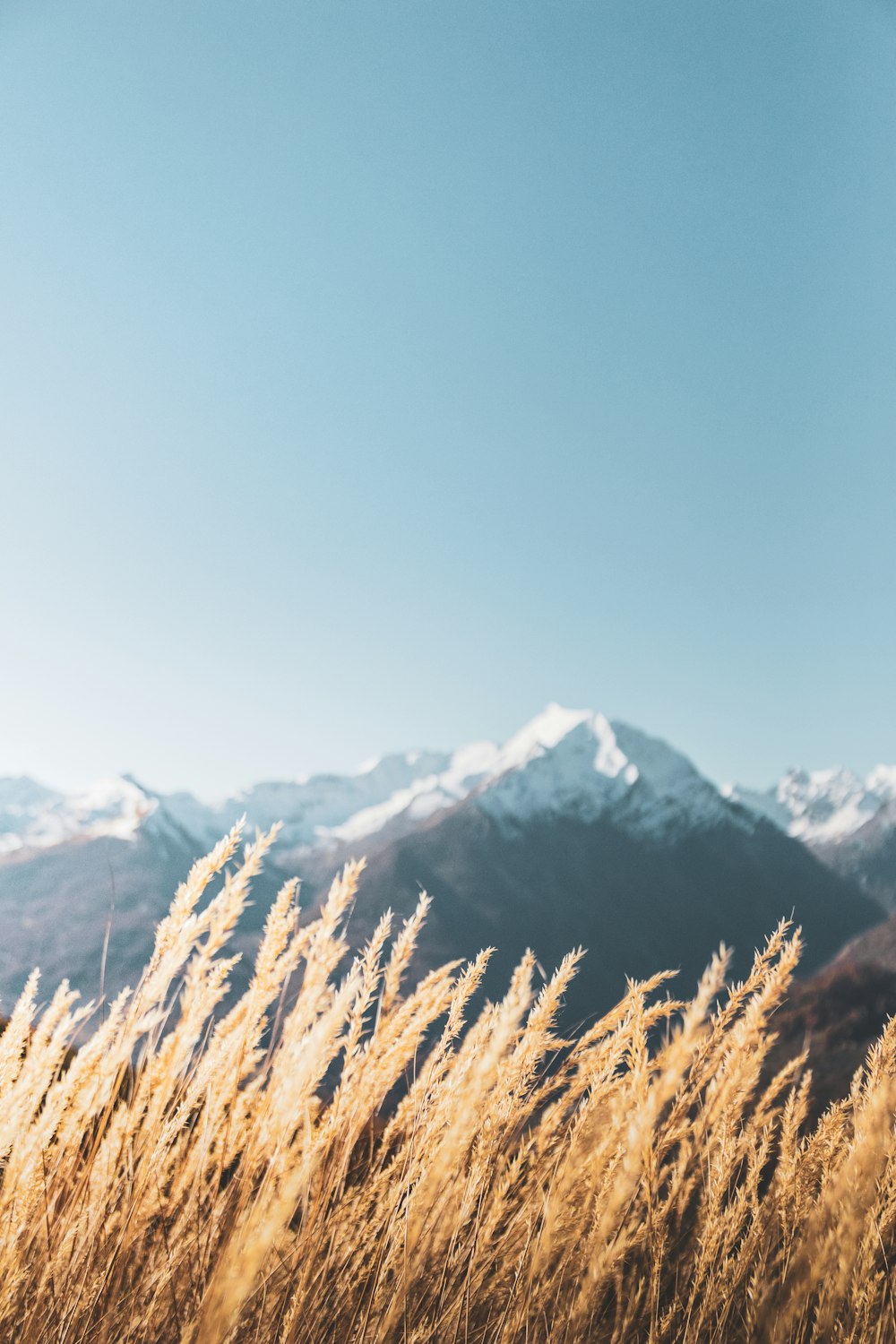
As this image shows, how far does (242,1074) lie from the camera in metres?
1.67

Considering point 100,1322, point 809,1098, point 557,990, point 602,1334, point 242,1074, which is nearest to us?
point 100,1322

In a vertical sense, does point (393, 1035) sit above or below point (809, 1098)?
above

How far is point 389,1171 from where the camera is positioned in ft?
4.72

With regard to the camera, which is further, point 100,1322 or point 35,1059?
point 35,1059

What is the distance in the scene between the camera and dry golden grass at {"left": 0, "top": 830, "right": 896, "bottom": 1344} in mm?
1154

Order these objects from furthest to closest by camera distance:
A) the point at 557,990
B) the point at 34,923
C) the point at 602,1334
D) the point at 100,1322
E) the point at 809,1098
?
the point at 34,923, the point at 809,1098, the point at 602,1334, the point at 557,990, the point at 100,1322

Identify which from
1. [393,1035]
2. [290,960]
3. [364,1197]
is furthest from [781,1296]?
[290,960]

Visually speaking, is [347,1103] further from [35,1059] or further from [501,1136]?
[35,1059]

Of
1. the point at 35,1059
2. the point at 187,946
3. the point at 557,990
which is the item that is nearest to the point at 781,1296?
the point at 557,990

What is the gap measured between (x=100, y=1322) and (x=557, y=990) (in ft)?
3.45

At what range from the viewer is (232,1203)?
64.8 inches

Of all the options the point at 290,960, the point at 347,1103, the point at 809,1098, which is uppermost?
the point at 290,960

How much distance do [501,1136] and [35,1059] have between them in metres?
1.09

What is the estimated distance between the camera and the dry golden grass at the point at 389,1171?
1.15 meters
